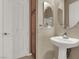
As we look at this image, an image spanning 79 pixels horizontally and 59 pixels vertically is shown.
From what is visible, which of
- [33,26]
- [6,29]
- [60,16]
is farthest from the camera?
[33,26]

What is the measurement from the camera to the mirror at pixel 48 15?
3.04m

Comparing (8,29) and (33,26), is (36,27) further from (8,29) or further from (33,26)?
(8,29)

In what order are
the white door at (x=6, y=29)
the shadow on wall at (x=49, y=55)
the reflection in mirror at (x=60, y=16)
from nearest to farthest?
Answer: the white door at (x=6, y=29)
the reflection in mirror at (x=60, y=16)
the shadow on wall at (x=49, y=55)

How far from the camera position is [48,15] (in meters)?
3.09

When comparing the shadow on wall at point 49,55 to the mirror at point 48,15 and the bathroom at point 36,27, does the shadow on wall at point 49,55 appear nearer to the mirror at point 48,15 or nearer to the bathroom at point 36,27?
the bathroom at point 36,27

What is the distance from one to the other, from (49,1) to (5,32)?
1167mm

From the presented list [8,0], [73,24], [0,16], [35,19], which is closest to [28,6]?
[35,19]

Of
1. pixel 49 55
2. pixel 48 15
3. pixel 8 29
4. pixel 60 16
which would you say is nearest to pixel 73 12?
pixel 60 16

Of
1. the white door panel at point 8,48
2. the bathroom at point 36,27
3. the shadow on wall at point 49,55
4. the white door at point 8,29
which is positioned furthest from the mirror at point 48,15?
the white door panel at point 8,48

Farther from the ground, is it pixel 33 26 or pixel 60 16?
pixel 60 16

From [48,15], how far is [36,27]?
0.38 m

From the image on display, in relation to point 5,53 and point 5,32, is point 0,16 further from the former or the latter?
point 5,53

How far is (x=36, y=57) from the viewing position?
10.1ft

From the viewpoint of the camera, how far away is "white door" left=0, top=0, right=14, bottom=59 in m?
2.70
